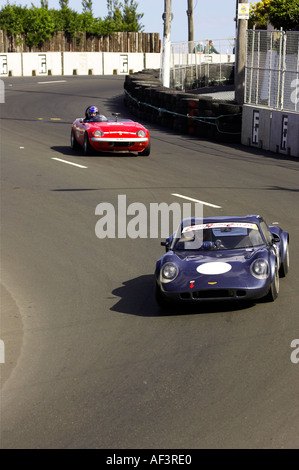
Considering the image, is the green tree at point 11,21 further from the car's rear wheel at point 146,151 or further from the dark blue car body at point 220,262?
the dark blue car body at point 220,262

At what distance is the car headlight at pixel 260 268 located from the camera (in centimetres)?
1003

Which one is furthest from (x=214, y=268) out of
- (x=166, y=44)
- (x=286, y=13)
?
(x=286, y=13)

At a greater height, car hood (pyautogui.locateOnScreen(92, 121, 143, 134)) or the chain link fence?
the chain link fence

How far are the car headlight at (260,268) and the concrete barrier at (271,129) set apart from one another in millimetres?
13433

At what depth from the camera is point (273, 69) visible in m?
24.6

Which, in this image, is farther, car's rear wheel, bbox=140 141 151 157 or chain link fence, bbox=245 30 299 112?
chain link fence, bbox=245 30 299 112

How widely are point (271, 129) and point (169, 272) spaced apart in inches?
583

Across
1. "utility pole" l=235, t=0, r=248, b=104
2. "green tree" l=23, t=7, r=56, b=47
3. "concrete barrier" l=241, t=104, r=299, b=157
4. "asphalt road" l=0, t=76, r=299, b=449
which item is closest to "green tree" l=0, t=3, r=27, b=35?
"green tree" l=23, t=7, r=56, b=47

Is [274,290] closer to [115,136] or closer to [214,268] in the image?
[214,268]

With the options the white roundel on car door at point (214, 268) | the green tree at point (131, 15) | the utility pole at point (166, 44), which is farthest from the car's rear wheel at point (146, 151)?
the green tree at point (131, 15)

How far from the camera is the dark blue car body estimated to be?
995 cm

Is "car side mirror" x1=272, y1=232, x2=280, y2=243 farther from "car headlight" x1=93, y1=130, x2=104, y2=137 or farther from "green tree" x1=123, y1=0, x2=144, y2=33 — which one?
"green tree" x1=123, y1=0, x2=144, y2=33

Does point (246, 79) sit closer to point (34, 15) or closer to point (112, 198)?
point (112, 198)
